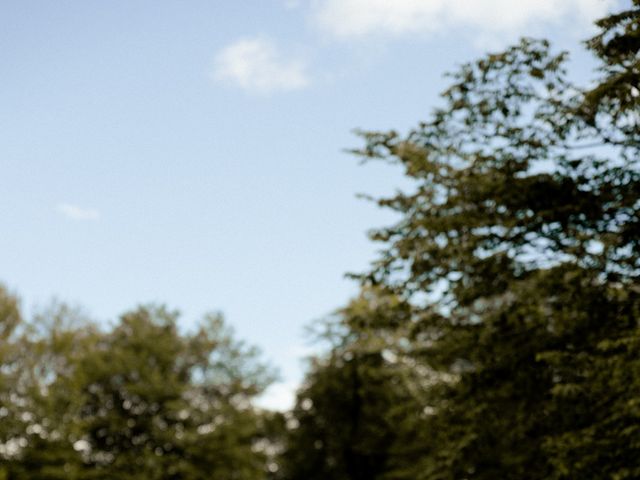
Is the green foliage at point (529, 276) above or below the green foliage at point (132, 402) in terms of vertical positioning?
below

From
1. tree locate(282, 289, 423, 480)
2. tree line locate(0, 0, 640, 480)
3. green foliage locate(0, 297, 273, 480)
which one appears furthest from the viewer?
tree locate(282, 289, 423, 480)

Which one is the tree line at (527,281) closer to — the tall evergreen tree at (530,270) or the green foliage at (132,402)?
the tall evergreen tree at (530,270)

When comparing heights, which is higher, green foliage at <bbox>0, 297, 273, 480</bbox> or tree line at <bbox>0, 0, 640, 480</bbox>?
green foliage at <bbox>0, 297, 273, 480</bbox>

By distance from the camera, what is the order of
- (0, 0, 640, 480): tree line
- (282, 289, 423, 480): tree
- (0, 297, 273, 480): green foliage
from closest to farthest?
(0, 0, 640, 480): tree line
(0, 297, 273, 480): green foliage
(282, 289, 423, 480): tree

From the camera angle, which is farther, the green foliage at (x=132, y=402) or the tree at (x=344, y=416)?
the tree at (x=344, y=416)

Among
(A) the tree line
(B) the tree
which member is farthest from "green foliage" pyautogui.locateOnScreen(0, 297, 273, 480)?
(A) the tree line

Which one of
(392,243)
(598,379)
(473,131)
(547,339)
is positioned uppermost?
(473,131)

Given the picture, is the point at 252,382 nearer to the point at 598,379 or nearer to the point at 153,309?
the point at 153,309

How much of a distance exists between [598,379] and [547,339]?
93.9 inches

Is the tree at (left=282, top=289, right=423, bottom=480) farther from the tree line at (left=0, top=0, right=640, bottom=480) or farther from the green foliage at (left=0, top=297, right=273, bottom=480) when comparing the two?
the tree line at (left=0, top=0, right=640, bottom=480)

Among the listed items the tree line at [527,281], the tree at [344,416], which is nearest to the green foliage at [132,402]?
the tree at [344,416]

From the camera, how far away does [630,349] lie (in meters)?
8.07

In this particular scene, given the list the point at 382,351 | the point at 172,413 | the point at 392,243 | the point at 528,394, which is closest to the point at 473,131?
the point at 392,243

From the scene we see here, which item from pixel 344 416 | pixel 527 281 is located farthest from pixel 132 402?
pixel 527 281
